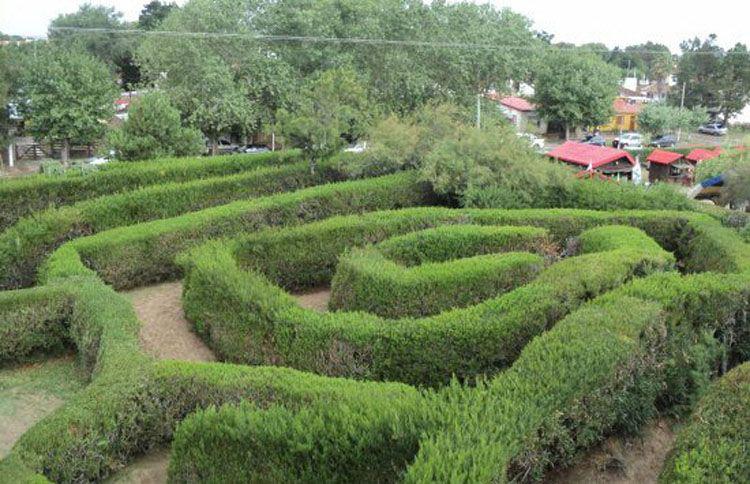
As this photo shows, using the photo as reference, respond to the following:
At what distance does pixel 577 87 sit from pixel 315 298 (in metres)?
43.2

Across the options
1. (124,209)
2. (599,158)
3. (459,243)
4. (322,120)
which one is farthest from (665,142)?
(124,209)

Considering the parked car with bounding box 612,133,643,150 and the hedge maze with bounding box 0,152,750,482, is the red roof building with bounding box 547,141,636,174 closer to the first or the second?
the parked car with bounding box 612,133,643,150

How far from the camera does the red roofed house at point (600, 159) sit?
35.0m

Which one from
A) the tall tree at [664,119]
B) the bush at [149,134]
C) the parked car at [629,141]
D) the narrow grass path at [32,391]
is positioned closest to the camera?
the narrow grass path at [32,391]

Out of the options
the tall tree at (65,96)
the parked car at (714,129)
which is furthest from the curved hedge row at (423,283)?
the parked car at (714,129)

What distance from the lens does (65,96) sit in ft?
116

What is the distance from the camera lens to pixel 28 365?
468 inches

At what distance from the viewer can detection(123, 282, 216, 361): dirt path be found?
11828 mm

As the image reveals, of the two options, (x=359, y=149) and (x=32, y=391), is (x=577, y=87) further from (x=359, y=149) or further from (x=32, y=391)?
(x=32, y=391)

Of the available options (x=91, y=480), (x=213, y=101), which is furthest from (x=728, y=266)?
(x=213, y=101)

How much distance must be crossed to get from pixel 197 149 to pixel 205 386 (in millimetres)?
17933

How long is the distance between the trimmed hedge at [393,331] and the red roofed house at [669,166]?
98.2ft

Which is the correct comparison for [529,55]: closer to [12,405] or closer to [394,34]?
[394,34]

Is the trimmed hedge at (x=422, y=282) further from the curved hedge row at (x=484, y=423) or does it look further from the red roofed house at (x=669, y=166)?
the red roofed house at (x=669, y=166)
